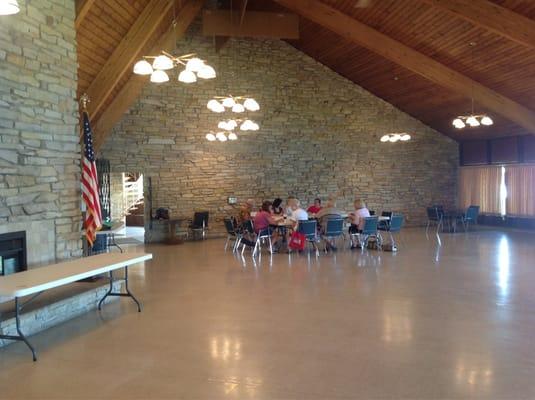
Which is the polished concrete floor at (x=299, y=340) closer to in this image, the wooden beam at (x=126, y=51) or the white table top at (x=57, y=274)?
the white table top at (x=57, y=274)

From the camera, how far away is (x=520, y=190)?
13.1 m

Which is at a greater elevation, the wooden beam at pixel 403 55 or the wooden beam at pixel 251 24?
the wooden beam at pixel 251 24

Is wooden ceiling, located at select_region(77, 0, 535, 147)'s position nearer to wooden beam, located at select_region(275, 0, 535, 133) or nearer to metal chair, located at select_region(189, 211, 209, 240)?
wooden beam, located at select_region(275, 0, 535, 133)

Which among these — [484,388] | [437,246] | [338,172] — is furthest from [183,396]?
[338,172]

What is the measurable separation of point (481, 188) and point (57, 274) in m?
13.5

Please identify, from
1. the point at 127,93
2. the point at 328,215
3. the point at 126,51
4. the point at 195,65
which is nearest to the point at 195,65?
the point at 195,65

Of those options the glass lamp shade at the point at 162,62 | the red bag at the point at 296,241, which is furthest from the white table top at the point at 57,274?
the red bag at the point at 296,241

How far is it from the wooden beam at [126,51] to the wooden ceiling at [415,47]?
43 mm

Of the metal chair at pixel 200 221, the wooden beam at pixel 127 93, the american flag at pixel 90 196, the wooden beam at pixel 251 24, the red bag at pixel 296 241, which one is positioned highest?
the wooden beam at pixel 251 24

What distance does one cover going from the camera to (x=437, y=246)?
9.74 metres

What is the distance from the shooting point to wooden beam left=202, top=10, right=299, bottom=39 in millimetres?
9930

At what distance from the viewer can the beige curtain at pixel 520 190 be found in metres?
12.8

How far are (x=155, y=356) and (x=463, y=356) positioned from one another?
253 cm

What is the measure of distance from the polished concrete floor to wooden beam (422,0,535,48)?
12.3 feet
